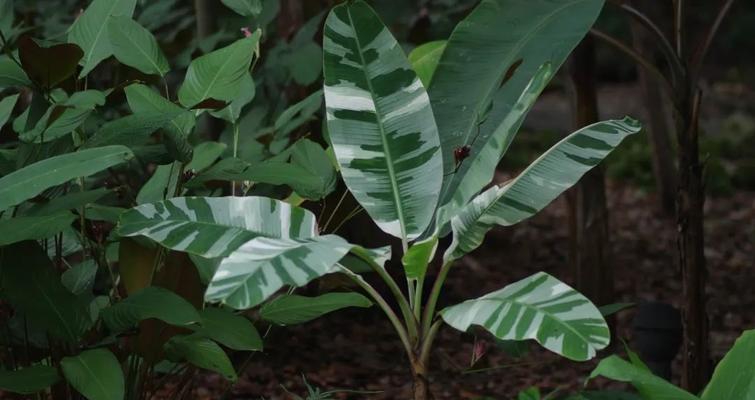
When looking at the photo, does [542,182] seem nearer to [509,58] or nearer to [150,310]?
[509,58]

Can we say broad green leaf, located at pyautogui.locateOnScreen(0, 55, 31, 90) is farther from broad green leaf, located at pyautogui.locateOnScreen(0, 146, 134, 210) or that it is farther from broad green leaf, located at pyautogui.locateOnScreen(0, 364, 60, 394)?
broad green leaf, located at pyautogui.locateOnScreen(0, 364, 60, 394)

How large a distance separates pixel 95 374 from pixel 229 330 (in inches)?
9.7

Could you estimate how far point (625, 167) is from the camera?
6.97 m

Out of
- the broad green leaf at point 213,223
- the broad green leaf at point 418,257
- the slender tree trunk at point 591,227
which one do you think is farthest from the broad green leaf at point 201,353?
the slender tree trunk at point 591,227

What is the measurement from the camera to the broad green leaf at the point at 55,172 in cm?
167

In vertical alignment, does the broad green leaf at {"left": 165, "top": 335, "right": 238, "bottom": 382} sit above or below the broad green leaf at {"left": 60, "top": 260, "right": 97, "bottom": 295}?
below

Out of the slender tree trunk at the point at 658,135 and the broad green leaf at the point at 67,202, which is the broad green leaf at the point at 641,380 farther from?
the slender tree trunk at the point at 658,135

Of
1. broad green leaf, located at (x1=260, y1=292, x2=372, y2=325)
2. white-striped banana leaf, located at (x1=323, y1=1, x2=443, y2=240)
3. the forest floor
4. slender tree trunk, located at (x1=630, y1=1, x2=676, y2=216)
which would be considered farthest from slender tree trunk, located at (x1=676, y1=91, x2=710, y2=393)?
slender tree trunk, located at (x1=630, y1=1, x2=676, y2=216)

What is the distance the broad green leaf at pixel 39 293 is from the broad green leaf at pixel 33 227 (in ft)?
0.44

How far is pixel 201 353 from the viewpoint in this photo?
1.96m

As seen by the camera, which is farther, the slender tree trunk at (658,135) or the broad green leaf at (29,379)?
the slender tree trunk at (658,135)

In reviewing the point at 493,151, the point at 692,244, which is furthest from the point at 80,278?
the point at 692,244

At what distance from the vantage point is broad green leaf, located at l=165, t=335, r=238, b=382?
1939 millimetres

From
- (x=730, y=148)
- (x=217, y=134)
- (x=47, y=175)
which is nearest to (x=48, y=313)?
(x=47, y=175)
